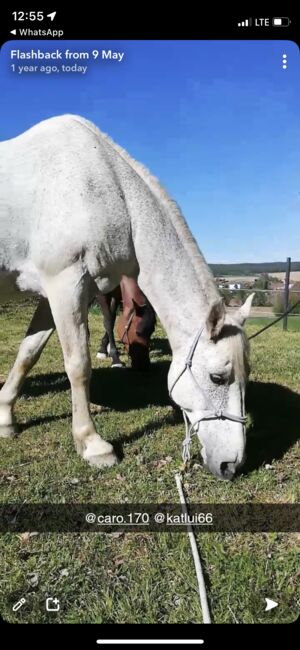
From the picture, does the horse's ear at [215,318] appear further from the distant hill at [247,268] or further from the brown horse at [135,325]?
the brown horse at [135,325]

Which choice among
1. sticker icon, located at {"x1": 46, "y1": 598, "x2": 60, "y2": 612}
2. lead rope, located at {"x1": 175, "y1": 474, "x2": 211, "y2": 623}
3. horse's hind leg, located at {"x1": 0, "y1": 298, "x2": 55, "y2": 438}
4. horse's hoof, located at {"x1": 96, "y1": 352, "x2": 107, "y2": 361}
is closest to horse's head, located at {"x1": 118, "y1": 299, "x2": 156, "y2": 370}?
horse's hoof, located at {"x1": 96, "y1": 352, "x2": 107, "y2": 361}

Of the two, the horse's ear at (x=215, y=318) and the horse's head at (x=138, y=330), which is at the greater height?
the horse's ear at (x=215, y=318)

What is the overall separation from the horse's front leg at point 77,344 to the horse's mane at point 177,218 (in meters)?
0.74

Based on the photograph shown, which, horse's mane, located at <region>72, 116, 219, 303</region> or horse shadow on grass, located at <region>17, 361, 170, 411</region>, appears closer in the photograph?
horse's mane, located at <region>72, 116, 219, 303</region>

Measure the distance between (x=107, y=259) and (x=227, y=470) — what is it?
1.60 meters

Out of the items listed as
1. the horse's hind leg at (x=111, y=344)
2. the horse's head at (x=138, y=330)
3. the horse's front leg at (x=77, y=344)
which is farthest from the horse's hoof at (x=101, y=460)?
the horse's hind leg at (x=111, y=344)

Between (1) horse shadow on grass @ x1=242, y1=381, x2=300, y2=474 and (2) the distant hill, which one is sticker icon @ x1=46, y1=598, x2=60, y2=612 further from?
(2) the distant hill

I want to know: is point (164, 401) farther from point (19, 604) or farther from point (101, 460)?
point (19, 604)

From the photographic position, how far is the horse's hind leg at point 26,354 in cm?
394

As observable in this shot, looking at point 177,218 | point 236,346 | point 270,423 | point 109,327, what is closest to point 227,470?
point 236,346

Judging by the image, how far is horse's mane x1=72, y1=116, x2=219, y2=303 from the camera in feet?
10.3
